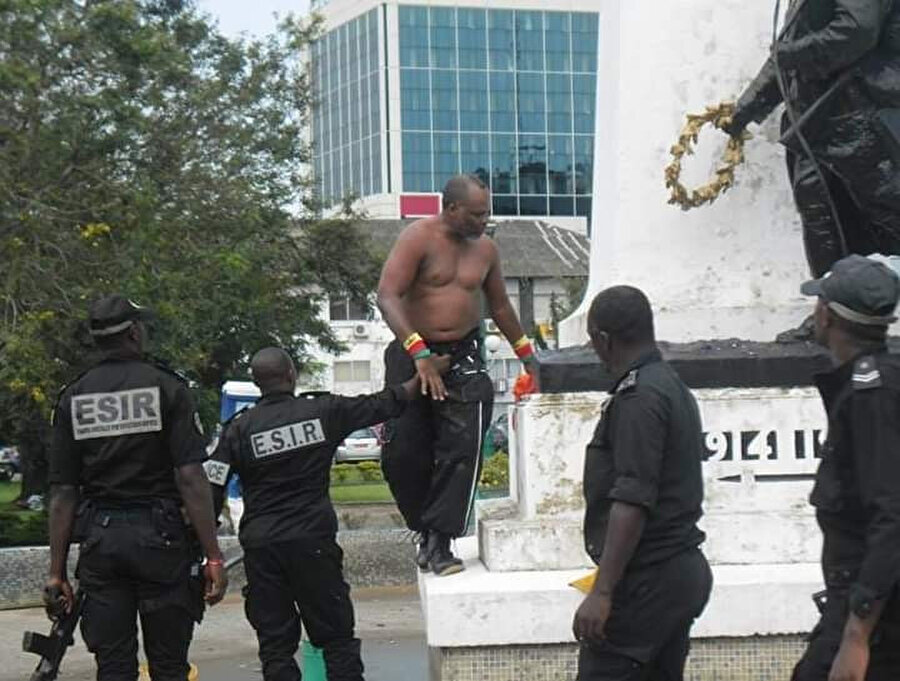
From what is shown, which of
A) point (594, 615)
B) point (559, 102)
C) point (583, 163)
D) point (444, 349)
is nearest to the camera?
point (594, 615)

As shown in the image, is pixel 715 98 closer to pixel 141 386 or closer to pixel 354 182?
pixel 141 386

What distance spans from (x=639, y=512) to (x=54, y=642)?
2.53 meters

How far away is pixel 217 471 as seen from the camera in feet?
20.6

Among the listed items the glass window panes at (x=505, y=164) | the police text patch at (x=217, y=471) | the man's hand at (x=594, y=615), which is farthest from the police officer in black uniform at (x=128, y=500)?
the glass window panes at (x=505, y=164)

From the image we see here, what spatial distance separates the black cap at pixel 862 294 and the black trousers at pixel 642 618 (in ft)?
2.67

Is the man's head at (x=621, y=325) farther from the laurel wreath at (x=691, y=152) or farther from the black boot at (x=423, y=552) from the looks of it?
the laurel wreath at (x=691, y=152)

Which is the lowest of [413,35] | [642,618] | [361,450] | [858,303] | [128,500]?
[361,450]

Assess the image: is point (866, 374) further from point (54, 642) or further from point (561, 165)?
point (561, 165)

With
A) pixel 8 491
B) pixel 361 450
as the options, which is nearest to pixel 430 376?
pixel 8 491

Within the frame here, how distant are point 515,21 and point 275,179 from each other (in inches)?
2439

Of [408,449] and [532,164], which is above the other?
[532,164]

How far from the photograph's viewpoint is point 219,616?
35.5 ft

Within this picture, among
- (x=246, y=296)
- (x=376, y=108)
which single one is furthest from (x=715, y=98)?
(x=376, y=108)

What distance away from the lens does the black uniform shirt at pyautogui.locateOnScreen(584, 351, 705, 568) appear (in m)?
4.13
